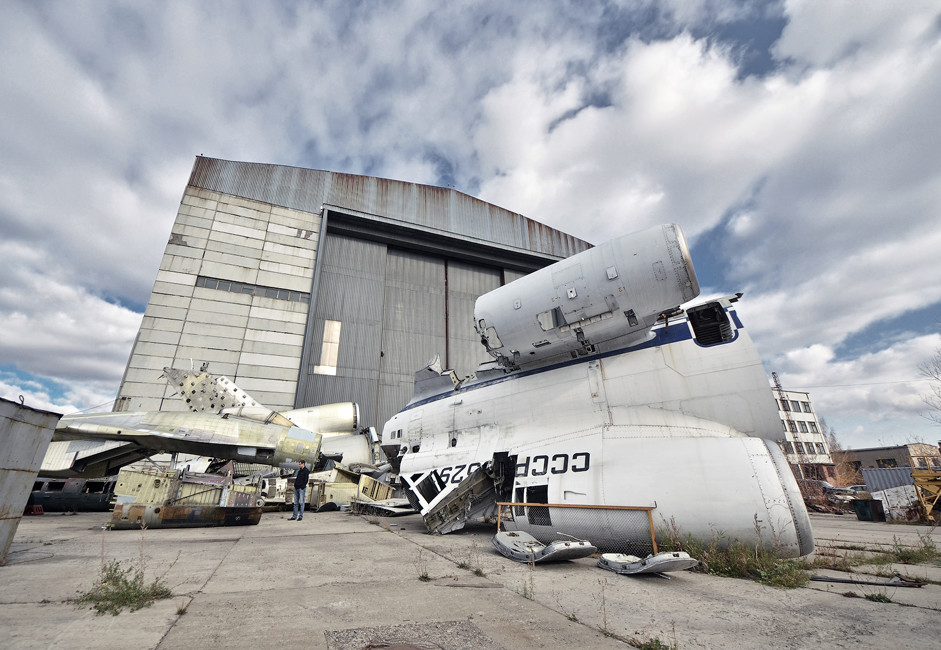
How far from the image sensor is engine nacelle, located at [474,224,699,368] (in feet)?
23.7

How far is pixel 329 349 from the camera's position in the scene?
76.3ft

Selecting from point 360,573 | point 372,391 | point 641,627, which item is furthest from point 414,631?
point 372,391

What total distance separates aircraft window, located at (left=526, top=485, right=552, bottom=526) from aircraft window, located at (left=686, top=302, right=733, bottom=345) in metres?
4.25

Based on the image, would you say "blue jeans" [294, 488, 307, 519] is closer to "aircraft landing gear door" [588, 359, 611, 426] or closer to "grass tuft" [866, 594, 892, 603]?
"aircraft landing gear door" [588, 359, 611, 426]

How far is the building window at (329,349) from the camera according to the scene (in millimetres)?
22828

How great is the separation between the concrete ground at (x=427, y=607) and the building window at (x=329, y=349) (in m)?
17.1

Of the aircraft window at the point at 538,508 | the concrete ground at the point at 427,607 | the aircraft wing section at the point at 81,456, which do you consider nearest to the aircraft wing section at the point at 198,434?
the aircraft wing section at the point at 81,456

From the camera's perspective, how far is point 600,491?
21.5 feet

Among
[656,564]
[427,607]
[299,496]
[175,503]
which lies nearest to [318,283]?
[299,496]

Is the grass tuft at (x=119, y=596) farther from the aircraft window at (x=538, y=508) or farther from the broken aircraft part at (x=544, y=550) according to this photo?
the aircraft window at (x=538, y=508)

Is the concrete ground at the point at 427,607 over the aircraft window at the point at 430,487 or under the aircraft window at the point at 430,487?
under

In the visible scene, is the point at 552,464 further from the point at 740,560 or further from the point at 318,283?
the point at 318,283

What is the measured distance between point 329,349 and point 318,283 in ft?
13.9

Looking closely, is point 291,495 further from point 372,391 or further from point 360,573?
point 360,573
